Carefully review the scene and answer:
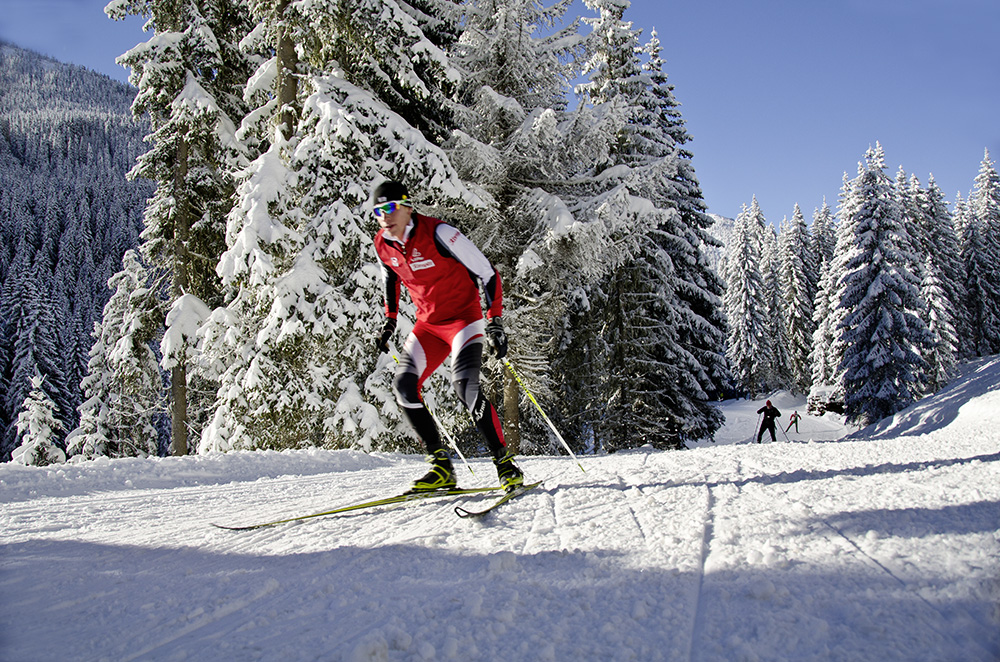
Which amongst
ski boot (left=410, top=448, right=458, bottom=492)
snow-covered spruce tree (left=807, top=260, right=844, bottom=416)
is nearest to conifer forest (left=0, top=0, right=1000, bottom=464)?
ski boot (left=410, top=448, right=458, bottom=492)

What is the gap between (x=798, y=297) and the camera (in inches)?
1986

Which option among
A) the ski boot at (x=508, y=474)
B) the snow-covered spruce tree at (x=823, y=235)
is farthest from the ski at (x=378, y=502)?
the snow-covered spruce tree at (x=823, y=235)

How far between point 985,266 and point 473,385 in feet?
165

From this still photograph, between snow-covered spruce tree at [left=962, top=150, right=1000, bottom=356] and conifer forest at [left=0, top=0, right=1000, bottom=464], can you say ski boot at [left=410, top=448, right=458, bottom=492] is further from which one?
snow-covered spruce tree at [left=962, top=150, right=1000, bottom=356]

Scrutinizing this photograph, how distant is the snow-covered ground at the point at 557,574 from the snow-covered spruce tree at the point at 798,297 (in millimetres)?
51953

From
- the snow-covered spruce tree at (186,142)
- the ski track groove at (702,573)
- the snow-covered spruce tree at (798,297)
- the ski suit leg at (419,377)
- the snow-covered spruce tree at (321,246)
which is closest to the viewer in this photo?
the ski track groove at (702,573)

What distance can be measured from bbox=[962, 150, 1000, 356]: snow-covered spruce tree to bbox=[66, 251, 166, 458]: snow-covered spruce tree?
50.5 meters

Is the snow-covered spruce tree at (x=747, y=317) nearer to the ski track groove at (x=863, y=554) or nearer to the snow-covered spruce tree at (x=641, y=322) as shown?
the snow-covered spruce tree at (x=641, y=322)

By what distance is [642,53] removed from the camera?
20078 mm

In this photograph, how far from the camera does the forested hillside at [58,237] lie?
4272 cm

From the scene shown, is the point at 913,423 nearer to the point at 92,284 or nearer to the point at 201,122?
the point at 201,122

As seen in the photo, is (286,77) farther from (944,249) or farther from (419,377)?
(944,249)

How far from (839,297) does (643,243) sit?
16008mm

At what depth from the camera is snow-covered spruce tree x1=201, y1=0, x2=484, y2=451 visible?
33.2ft
